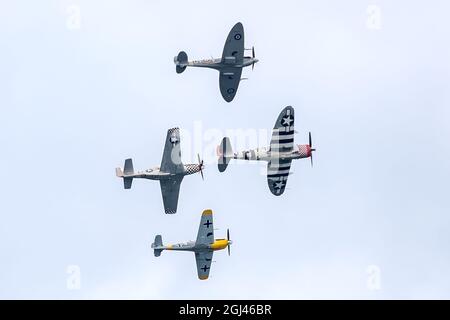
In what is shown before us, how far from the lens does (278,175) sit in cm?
11019

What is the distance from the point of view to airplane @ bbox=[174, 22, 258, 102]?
109125 mm

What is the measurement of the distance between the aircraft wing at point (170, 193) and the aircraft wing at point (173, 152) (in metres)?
1.85

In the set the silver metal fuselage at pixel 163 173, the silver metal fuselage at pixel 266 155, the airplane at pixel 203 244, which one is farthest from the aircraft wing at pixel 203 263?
the silver metal fuselage at pixel 266 155

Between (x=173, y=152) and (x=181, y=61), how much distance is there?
743 cm

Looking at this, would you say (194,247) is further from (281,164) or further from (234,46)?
(234,46)

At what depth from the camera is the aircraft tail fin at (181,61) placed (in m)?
109

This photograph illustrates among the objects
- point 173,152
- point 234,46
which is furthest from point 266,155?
point 234,46

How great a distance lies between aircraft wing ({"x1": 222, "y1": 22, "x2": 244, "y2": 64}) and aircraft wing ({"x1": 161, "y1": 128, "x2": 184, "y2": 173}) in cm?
726

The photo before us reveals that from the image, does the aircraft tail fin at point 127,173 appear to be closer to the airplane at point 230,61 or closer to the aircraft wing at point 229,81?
the airplane at point 230,61

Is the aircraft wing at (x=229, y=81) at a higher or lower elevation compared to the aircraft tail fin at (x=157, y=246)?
higher

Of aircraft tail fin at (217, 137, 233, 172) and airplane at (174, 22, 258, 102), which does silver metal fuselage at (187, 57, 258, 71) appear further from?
aircraft tail fin at (217, 137, 233, 172)
